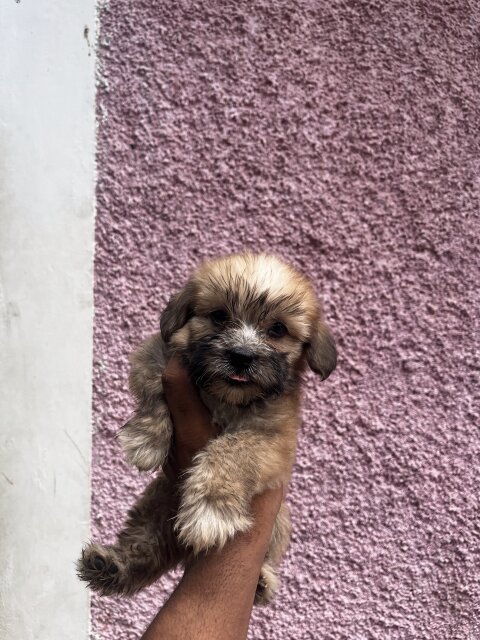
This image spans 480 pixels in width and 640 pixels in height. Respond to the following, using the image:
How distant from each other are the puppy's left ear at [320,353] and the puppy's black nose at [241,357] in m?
0.31

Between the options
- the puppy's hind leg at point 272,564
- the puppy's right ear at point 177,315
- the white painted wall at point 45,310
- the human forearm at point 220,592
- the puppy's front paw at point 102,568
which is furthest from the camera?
the white painted wall at point 45,310

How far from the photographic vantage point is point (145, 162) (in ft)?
8.73

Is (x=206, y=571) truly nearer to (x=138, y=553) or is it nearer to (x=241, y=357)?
(x=138, y=553)

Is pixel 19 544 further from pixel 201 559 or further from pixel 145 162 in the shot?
pixel 145 162

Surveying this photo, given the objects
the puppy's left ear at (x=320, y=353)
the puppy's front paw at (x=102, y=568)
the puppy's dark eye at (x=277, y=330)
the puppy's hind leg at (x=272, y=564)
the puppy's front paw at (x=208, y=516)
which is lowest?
the puppy's hind leg at (x=272, y=564)

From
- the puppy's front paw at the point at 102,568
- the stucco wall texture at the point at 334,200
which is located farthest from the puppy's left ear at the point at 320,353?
the puppy's front paw at the point at 102,568

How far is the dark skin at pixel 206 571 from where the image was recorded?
1562 millimetres

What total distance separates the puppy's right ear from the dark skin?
0.42 feet

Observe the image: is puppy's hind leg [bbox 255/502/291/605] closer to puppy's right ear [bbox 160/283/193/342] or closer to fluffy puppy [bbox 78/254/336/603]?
fluffy puppy [bbox 78/254/336/603]

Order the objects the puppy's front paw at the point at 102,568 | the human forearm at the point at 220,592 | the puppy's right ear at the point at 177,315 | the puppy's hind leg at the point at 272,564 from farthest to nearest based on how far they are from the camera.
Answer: the puppy's hind leg at the point at 272,564 → the puppy's right ear at the point at 177,315 → the puppy's front paw at the point at 102,568 → the human forearm at the point at 220,592

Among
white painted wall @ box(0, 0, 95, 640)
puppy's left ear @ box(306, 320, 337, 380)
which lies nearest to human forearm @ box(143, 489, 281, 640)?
puppy's left ear @ box(306, 320, 337, 380)

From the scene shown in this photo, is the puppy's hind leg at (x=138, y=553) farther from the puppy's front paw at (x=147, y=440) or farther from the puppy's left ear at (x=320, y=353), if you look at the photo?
the puppy's left ear at (x=320, y=353)

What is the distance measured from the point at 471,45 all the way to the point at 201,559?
2.59 meters

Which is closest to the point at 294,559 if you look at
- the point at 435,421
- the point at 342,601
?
the point at 342,601
